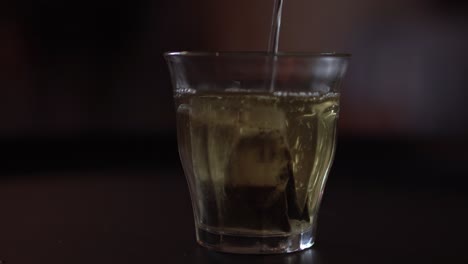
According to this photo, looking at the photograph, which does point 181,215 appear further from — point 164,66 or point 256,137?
point 164,66

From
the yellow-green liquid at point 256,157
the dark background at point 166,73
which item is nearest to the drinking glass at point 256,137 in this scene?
the yellow-green liquid at point 256,157

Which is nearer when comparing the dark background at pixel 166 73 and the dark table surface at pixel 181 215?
the dark table surface at pixel 181 215

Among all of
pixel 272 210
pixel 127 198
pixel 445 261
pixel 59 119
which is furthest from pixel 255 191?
pixel 59 119

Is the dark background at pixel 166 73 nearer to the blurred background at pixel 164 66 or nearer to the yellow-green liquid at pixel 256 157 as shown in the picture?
the blurred background at pixel 164 66

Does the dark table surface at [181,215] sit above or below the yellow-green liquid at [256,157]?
below

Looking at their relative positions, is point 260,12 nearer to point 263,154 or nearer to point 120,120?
point 120,120

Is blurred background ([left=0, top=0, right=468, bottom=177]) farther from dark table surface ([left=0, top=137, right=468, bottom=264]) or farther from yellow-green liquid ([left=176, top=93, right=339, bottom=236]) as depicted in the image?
yellow-green liquid ([left=176, top=93, right=339, bottom=236])

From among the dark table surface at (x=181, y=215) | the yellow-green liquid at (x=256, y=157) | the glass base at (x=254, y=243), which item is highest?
the yellow-green liquid at (x=256, y=157)
